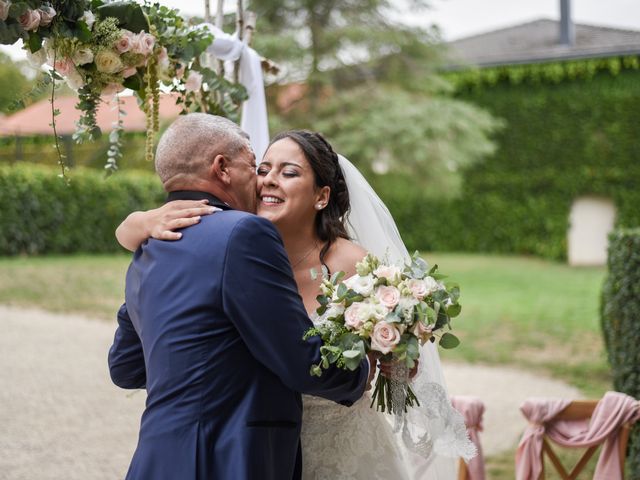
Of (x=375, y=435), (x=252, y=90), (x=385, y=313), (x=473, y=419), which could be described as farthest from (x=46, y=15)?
(x=473, y=419)

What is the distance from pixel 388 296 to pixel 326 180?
2.75ft

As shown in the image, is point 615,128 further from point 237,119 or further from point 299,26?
point 237,119

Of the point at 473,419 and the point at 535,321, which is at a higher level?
the point at 473,419

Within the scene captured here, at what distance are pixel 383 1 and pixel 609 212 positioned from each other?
901cm

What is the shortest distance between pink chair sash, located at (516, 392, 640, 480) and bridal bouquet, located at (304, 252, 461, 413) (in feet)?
5.83

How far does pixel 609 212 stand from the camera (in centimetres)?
2366

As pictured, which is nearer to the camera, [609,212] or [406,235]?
[609,212]

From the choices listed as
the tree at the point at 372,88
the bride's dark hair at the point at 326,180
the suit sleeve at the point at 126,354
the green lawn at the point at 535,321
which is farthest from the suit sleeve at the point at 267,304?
the tree at the point at 372,88

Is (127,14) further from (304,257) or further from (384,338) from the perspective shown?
(384,338)

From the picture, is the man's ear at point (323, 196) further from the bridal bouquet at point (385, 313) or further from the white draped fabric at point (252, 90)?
the white draped fabric at point (252, 90)

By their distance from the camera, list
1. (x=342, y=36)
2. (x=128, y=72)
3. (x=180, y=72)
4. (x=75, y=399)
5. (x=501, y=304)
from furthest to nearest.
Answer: (x=342, y=36) < (x=501, y=304) < (x=75, y=399) < (x=180, y=72) < (x=128, y=72)

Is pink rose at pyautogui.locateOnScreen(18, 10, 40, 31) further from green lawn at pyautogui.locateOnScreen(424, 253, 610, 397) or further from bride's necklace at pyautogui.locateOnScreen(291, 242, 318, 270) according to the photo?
green lawn at pyautogui.locateOnScreen(424, 253, 610, 397)

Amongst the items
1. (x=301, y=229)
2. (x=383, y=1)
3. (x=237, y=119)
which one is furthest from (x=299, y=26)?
(x=301, y=229)

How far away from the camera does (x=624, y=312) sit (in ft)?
20.5
